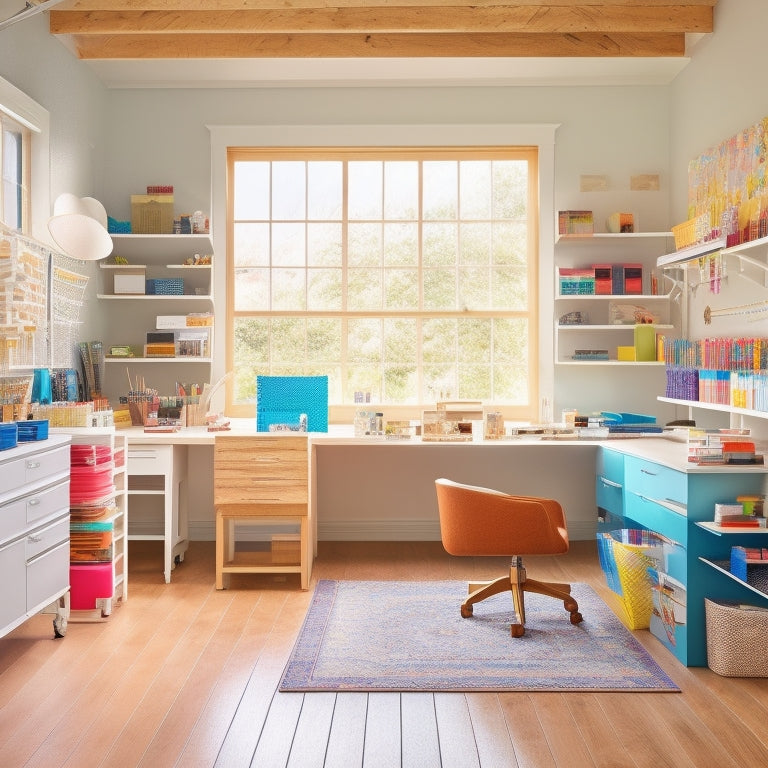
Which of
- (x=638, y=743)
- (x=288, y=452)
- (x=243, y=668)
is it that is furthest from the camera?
(x=288, y=452)

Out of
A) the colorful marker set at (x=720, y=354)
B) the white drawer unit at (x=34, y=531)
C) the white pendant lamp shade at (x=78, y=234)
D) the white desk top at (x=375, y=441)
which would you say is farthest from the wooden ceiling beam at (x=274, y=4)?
the white drawer unit at (x=34, y=531)

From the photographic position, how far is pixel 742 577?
10.6 feet

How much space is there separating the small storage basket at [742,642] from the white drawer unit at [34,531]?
115 inches

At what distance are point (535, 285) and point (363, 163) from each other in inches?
60.5

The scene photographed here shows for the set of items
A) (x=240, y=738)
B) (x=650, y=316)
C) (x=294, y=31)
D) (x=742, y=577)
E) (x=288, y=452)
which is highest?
(x=294, y=31)

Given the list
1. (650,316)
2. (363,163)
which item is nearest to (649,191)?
(650,316)

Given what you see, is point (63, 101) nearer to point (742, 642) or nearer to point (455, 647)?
point (455, 647)

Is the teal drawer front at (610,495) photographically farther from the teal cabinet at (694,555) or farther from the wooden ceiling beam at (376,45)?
the wooden ceiling beam at (376,45)

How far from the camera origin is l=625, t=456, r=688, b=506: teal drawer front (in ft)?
11.7

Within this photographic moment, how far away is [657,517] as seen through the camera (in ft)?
12.6

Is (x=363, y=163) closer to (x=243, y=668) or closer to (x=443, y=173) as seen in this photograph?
(x=443, y=173)

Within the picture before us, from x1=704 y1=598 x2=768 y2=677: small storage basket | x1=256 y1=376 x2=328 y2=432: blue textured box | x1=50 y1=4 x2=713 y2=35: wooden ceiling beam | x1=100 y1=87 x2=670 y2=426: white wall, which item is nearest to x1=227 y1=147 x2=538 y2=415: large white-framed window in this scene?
x1=100 y1=87 x2=670 y2=426: white wall

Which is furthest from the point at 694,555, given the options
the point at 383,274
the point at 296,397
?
the point at 383,274

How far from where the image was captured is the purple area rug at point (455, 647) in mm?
3209
